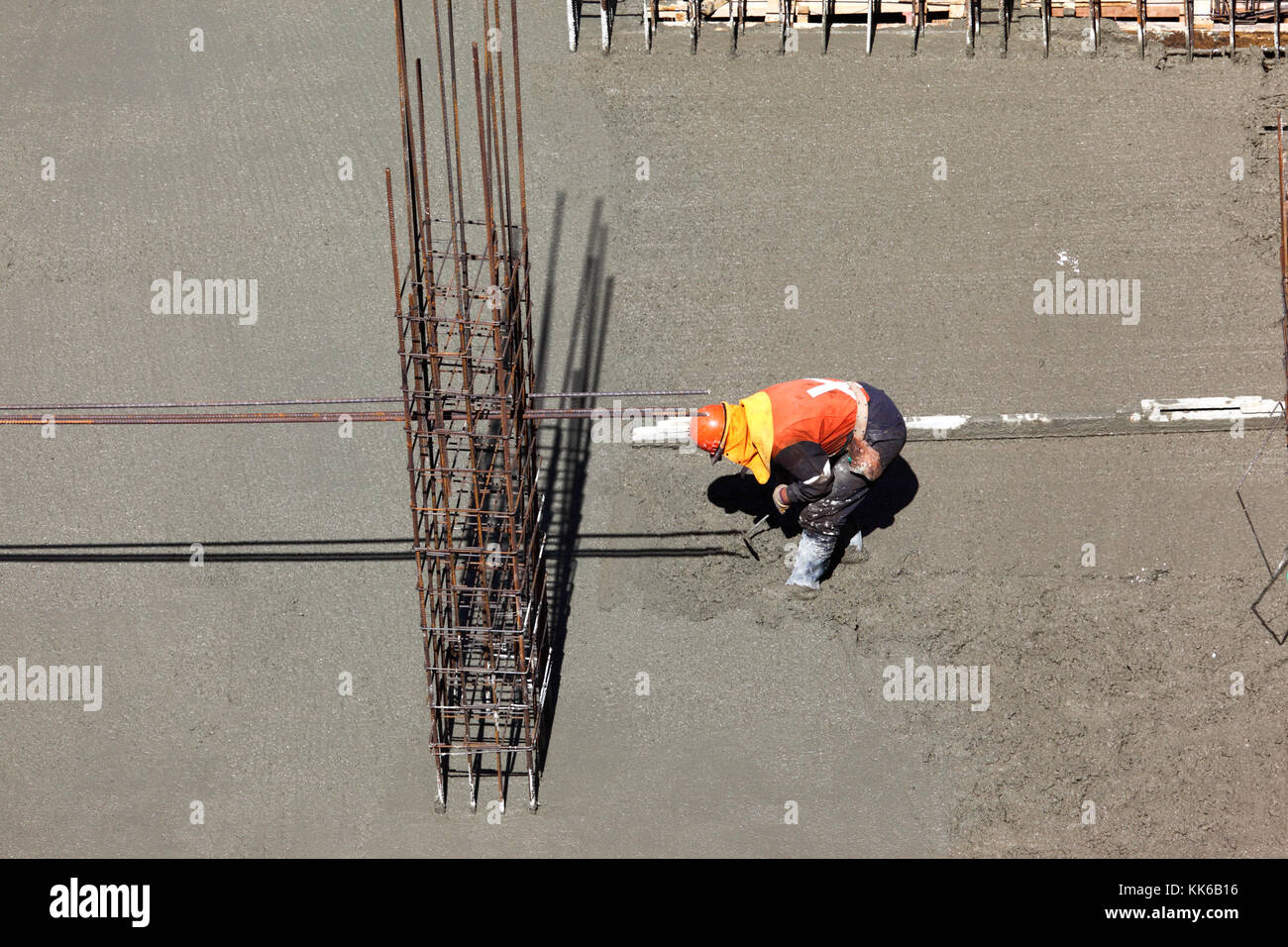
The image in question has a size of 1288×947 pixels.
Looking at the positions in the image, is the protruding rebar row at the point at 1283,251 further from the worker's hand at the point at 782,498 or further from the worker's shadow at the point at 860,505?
the worker's hand at the point at 782,498

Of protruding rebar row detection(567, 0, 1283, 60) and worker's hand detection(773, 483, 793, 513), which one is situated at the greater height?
protruding rebar row detection(567, 0, 1283, 60)

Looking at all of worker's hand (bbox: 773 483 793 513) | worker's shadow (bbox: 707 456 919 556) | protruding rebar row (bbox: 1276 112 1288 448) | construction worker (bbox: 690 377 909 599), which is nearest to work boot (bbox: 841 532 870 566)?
worker's shadow (bbox: 707 456 919 556)

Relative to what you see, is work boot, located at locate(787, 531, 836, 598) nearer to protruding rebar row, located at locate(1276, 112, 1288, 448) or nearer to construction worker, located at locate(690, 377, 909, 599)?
construction worker, located at locate(690, 377, 909, 599)

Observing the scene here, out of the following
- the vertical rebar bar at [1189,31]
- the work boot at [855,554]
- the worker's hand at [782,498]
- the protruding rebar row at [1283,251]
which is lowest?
the work boot at [855,554]

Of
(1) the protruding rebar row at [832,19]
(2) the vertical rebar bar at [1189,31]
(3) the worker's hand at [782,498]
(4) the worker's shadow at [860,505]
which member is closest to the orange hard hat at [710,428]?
(3) the worker's hand at [782,498]

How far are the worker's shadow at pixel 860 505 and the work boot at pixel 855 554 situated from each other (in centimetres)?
7

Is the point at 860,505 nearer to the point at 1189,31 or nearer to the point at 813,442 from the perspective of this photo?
the point at 813,442

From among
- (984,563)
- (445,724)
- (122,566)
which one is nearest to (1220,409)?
(984,563)

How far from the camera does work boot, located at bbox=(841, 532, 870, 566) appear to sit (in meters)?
9.58

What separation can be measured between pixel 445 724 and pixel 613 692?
1.22m

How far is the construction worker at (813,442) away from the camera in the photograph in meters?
8.67

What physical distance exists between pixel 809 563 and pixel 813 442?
1.07 metres

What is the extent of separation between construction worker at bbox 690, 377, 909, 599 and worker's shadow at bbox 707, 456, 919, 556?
1.25ft

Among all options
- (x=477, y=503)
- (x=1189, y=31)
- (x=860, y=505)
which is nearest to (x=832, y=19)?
(x=1189, y=31)
